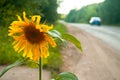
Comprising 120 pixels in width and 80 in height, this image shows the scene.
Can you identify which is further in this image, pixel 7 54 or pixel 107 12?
pixel 107 12

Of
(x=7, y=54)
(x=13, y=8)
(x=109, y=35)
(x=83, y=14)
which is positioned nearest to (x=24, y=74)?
(x=7, y=54)

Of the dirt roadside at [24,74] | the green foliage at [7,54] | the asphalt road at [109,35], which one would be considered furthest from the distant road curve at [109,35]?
the dirt roadside at [24,74]

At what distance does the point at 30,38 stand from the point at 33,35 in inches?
1.5

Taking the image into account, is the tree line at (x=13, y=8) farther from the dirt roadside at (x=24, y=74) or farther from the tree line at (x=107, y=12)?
the tree line at (x=107, y=12)

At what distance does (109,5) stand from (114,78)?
34.9m

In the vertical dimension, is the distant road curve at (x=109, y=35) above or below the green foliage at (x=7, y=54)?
below

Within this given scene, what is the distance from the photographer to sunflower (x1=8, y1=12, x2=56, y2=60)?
1.68 meters

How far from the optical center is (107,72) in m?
7.88

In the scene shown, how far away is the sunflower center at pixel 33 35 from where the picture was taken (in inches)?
66.5

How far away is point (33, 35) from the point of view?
67.9 inches

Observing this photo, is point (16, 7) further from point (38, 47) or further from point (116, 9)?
point (116, 9)

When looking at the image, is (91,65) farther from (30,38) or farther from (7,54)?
(30,38)

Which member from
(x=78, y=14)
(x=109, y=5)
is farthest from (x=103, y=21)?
(x=78, y=14)

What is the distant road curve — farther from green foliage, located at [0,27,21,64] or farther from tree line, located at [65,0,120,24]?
tree line, located at [65,0,120,24]
